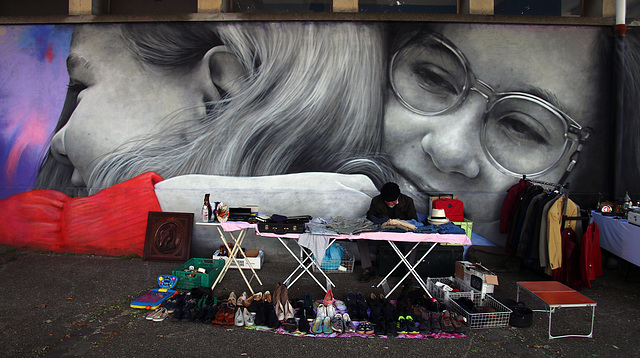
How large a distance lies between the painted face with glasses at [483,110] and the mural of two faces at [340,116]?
2 cm

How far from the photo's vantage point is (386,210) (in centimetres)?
533

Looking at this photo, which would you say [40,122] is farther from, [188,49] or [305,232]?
[305,232]

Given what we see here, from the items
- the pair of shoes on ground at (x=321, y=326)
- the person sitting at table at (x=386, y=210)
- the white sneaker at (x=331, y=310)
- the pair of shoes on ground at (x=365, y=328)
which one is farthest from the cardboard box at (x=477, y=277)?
the pair of shoes on ground at (x=321, y=326)

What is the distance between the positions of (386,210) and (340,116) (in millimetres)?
1658

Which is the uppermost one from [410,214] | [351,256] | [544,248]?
[410,214]

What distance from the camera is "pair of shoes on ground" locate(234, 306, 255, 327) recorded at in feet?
12.4

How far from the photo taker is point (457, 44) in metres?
5.80

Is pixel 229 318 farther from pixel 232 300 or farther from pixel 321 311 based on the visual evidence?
pixel 321 311

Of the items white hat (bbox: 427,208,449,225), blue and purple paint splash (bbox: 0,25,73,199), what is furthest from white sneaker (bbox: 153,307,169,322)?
blue and purple paint splash (bbox: 0,25,73,199)

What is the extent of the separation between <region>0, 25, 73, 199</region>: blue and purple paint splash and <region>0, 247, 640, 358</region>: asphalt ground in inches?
84.2

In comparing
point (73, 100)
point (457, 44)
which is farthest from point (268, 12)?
point (73, 100)

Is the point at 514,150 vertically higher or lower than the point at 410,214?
higher

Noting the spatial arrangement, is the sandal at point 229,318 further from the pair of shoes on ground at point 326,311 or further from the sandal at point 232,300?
the pair of shoes on ground at point 326,311

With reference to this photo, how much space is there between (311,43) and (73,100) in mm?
4066
